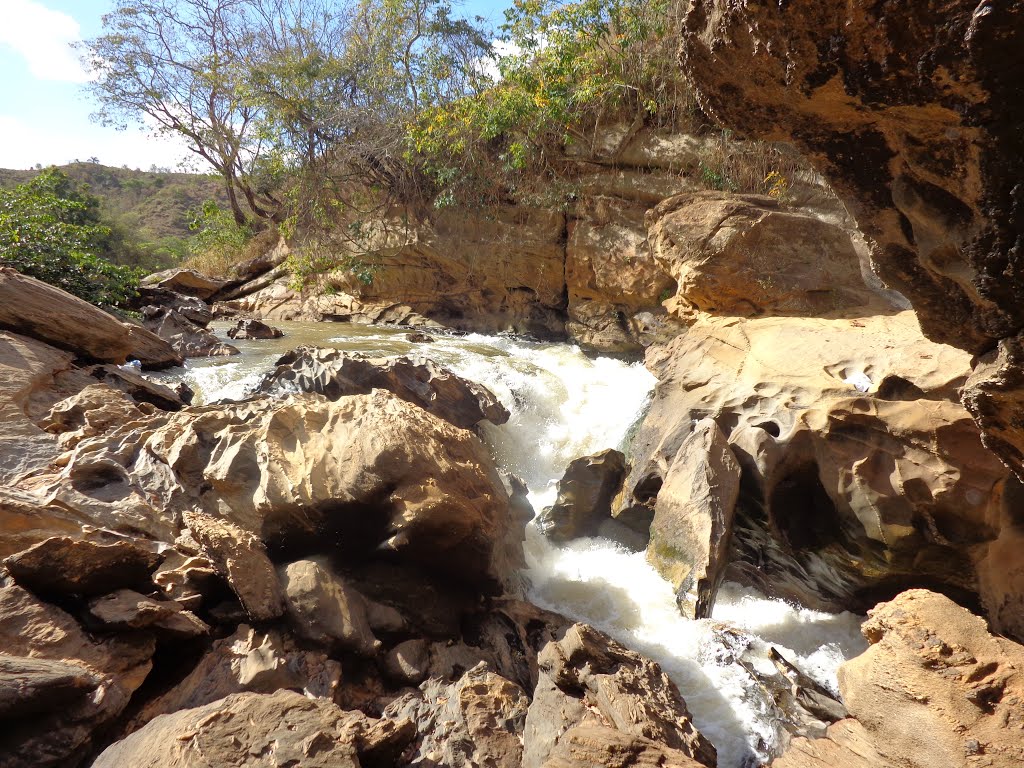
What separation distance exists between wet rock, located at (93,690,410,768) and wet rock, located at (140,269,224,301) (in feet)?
39.3

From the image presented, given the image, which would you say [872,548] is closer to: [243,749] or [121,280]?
[243,749]

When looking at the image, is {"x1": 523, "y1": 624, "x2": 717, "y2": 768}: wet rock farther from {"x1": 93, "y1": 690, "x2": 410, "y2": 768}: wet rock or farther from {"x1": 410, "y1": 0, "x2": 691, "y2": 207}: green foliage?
{"x1": 410, "y1": 0, "x2": 691, "y2": 207}: green foliage

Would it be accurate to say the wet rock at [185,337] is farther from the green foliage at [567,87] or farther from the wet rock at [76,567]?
the wet rock at [76,567]

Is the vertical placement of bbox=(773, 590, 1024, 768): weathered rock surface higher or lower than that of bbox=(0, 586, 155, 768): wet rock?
lower

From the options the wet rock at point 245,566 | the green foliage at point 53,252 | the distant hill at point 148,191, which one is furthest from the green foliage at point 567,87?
the distant hill at point 148,191

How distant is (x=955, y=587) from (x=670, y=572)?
5.84ft

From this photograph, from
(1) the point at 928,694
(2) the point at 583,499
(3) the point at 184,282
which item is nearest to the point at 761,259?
(2) the point at 583,499

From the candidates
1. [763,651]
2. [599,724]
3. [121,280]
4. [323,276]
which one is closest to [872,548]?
[763,651]

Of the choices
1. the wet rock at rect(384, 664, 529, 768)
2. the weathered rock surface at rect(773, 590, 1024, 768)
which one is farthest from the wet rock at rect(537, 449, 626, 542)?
the weathered rock surface at rect(773, 590, 1024, 768)

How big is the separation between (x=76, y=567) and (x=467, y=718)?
180 cm

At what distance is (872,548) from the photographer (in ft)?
12.4

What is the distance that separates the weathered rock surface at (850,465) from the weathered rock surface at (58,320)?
5.27 m

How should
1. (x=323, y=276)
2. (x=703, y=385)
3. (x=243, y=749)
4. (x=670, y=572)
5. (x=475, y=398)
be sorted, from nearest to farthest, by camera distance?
1. (x=243, y=749)
2. (x=670, y=572)
3. (x=703, y=385)
4. (x=475, y=398)
5. (x=323, y=276)

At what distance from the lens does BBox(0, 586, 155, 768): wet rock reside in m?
1.91
